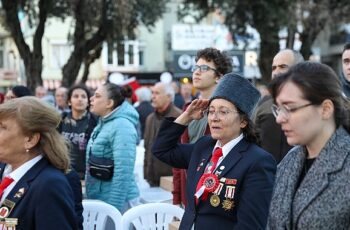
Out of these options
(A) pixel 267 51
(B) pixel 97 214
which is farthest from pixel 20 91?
(A) pixel 267 51

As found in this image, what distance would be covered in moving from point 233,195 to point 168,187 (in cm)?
393

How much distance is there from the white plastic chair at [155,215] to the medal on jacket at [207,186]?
142cm

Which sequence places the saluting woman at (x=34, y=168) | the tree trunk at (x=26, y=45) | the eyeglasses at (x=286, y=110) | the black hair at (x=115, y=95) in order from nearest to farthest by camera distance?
the eyeglasses at (x=286, y=110), the saluting woman at (x=34, y=168), the black hair at (x=115, y=95), the tree trunk at (x=26, y=45)

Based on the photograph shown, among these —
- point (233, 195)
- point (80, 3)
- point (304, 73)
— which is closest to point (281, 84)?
point (304, 73)

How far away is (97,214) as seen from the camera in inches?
181

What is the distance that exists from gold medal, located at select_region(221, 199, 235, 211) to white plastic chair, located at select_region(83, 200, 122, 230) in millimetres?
1665

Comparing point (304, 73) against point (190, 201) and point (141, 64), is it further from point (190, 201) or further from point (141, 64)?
point (141, 64)

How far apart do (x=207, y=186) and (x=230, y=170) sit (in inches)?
6.3

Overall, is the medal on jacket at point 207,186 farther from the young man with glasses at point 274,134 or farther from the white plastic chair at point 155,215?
the young man with glasses at point 274,134

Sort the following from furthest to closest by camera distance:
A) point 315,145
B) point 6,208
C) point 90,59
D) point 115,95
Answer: point 90,59, point 115,95, point 6,208, point 315,145

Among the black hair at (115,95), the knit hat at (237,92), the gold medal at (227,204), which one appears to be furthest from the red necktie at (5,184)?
the black hair at (115,95)

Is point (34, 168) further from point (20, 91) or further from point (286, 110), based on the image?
point (20, 91)

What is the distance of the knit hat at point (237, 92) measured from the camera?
3.30 m

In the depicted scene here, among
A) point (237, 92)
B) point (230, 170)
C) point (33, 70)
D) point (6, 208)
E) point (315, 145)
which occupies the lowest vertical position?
point (33, 70)
